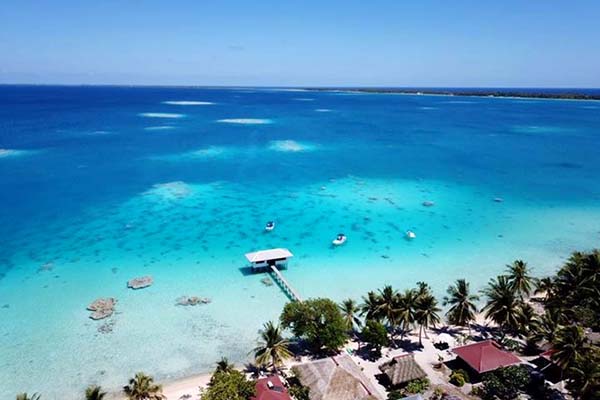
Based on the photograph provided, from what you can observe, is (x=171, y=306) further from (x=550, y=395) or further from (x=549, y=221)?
(x=549, y=221)

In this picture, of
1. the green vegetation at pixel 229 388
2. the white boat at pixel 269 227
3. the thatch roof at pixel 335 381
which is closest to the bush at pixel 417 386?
the thatch roof at pixel 335 381

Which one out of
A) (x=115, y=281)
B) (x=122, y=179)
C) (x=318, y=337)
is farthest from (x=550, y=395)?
(x=122, y=179)

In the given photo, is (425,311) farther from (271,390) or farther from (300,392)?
(271,390)

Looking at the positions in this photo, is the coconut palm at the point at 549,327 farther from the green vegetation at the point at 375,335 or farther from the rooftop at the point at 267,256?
the rooftop at the point at 267,256

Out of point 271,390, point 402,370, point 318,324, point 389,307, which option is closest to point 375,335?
point 389,307

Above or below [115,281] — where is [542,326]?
above
